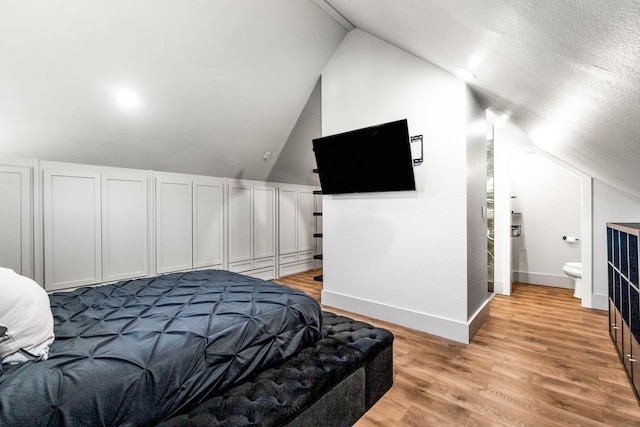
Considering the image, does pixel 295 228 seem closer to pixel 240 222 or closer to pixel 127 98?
pixel 240 222

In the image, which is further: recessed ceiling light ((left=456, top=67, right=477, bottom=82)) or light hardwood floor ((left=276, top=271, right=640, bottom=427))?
recessed ceiling light ((left=456, top=67, right=477, bottom=82))

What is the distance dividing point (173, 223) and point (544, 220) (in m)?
5.54

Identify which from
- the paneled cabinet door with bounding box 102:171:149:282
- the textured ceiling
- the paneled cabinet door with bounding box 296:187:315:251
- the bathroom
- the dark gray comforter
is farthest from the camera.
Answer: the paneled cabinet door with bounding box 296:187:315:251

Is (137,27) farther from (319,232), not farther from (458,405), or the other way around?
(319,232)

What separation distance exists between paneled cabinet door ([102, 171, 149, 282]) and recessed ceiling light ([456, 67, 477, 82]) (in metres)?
3.67

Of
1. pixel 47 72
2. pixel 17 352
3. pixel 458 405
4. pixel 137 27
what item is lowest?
pixel 458 405

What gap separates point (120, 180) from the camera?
356 cm

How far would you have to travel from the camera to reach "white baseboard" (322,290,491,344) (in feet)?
9.04

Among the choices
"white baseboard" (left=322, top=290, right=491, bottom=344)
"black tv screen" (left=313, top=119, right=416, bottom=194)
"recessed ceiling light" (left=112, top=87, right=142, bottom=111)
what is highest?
"recessed ceiling light" (left=112, top=87, right=142, bottom=111)

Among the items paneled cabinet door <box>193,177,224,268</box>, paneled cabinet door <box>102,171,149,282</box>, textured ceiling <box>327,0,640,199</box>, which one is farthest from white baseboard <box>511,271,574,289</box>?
paneled cabinet door <box>102,171,149,282</box>

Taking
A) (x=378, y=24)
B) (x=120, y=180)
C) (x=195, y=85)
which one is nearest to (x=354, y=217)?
(x=378, y=24)

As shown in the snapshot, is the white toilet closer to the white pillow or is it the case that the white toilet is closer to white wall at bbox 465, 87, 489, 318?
white wall at bbox 465, 87, 489, 318

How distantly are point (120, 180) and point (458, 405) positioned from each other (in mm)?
3992

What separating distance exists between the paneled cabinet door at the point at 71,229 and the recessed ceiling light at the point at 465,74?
3.88 m
